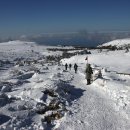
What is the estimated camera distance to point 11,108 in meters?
22.6

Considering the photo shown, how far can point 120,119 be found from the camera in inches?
848

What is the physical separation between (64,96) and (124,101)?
19.2ft

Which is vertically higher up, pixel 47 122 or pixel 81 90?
pixel 47 122

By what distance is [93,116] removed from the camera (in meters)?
22.2

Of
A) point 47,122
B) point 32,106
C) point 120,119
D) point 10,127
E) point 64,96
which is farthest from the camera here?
point 64,96

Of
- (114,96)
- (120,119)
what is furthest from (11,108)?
(114,96)

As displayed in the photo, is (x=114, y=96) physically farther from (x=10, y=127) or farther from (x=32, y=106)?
(x=10, y=127)

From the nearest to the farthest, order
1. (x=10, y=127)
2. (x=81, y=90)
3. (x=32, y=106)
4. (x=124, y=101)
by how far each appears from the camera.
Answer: (x=10, y=127), (x=32, y=106), (x=124, y=101), (x=81, y=90)

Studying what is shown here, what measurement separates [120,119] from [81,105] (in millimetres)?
5040

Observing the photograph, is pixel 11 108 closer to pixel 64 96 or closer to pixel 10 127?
pixel 10 127

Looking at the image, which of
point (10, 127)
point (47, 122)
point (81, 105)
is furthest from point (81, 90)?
point (10, 127)

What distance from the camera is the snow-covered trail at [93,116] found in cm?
1983

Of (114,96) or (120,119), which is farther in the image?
(114,96)

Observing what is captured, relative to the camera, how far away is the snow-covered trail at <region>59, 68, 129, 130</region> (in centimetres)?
1983
